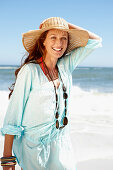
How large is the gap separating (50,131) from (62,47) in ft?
2.06

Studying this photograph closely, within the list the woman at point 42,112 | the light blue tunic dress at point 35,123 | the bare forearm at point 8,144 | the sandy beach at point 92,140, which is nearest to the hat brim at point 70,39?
the woman at point 42,112

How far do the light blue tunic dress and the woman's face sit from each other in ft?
0.56

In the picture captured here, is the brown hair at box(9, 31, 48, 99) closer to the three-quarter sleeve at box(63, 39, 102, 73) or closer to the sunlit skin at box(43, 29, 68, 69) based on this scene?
the sunlit skin at box(43, 29, 68, 69)

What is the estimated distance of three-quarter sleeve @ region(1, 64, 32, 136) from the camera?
1680 mm

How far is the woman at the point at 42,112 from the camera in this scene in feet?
5.58

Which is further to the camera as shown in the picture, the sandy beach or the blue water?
the blue water

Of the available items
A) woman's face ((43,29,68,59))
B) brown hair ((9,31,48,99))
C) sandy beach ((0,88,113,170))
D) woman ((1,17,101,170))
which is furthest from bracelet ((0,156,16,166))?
sandy beach ((0,88,113,170))

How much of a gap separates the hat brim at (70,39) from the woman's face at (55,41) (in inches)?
2.7

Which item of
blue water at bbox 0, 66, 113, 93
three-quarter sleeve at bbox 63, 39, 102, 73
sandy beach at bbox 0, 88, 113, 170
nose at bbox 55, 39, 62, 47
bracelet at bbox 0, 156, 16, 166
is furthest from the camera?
blue water at bbox 0, 66, 113, 93

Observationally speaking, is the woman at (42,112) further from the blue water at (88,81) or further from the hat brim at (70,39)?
the blue water at (88,81)

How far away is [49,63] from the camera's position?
1896mm

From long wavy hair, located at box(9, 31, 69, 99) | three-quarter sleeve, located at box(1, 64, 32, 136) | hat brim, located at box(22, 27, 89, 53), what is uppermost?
hat brim, located at box(22, 27, 89, 53)

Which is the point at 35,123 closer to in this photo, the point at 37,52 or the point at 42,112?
the point at 42,112

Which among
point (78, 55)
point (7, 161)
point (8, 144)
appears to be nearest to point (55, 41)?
point (78, 55)
